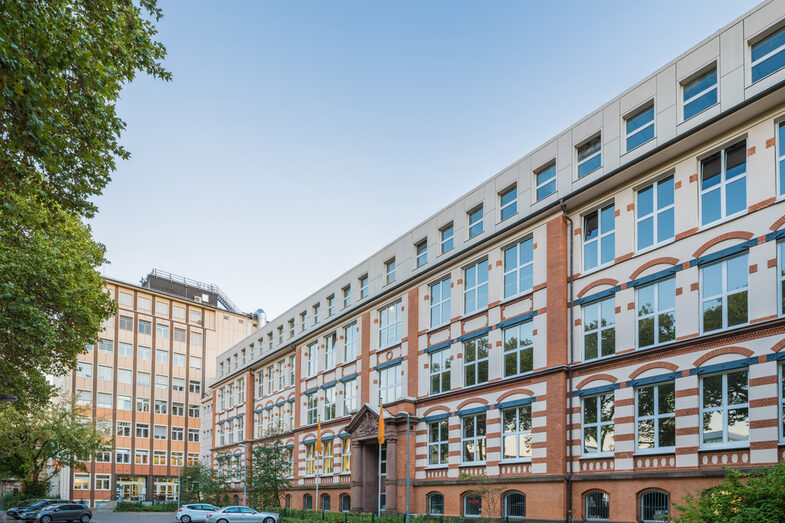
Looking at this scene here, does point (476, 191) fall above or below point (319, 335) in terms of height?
above

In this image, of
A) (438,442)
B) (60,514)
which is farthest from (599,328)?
(60,514)

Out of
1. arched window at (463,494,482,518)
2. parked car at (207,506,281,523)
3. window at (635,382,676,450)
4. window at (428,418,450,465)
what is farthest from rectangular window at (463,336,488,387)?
parked car at (207,506,281,523)

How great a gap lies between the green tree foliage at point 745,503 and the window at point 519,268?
16024 millimetres

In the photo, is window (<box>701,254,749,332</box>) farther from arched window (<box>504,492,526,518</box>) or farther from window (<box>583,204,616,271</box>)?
arched window (<box>504,492,526,518</box>)

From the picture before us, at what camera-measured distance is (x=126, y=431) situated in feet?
267

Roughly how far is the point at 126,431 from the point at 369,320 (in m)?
50.0

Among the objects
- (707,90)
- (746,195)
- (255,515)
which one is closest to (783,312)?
(746,195)

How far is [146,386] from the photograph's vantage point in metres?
84.2

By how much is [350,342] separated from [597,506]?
23.0m

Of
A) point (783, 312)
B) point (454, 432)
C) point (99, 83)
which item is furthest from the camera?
point (454, 432)

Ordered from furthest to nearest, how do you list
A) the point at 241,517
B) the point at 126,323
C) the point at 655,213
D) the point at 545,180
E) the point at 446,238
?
the point at 126,323 < the point at 241,517 < the point at 446,238 < the point at 545,180 < the point at 655,213

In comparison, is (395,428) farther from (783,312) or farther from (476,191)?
(783,312)

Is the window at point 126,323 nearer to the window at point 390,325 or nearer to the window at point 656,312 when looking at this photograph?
the window at point 390,325

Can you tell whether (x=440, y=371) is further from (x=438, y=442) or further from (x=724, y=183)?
(x=724, y=183)
